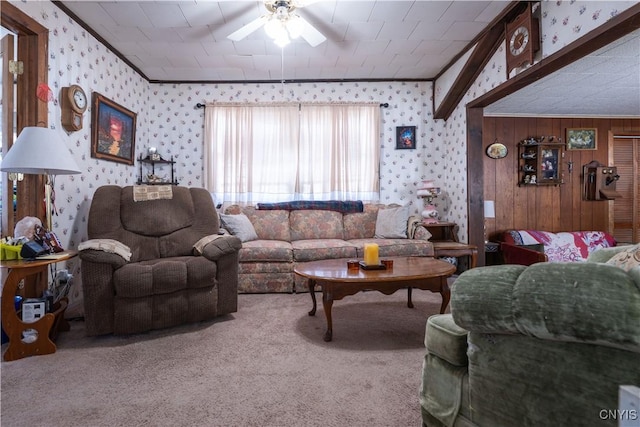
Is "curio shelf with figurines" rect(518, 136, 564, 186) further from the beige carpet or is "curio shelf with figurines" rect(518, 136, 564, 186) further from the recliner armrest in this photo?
the recliner armrest

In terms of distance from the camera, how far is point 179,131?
4.49 meters

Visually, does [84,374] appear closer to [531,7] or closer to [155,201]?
[155,201]

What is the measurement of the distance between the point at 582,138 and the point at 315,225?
411 cm

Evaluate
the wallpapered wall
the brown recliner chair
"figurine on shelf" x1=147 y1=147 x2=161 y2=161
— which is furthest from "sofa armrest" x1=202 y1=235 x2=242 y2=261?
"figurine on shelf" x1=147 y1=147 x2=161 y2=161

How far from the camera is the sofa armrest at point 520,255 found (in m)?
3.79

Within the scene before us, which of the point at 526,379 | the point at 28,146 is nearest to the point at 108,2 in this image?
the point at 28,146

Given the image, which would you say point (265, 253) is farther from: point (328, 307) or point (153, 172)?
point (153, 172)

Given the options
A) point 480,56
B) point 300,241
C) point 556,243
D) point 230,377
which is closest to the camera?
point 230,377

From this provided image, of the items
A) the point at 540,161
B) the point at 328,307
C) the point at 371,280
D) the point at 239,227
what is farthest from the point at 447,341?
the point at 540,161

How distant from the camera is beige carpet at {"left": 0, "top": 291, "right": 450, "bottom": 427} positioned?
4.71 ft

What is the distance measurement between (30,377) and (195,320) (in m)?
0.93

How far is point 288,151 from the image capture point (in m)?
4.46

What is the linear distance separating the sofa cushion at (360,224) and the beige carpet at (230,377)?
1.62 metres

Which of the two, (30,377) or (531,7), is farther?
(531,7)
